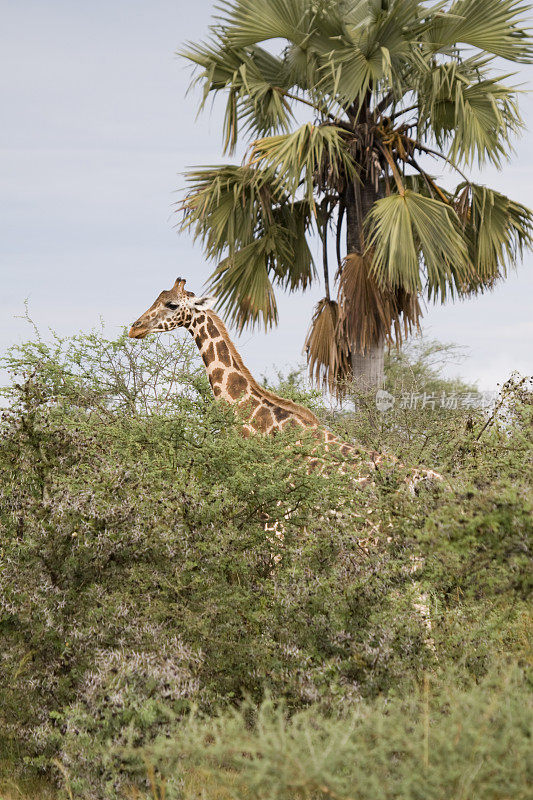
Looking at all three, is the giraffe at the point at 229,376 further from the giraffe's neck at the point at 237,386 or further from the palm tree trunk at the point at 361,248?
the palm tree trunk at the point at 361,248

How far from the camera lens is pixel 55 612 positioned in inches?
154

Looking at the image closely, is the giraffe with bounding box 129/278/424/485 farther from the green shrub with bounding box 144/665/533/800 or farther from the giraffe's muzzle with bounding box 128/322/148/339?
Result: the green shrub with bounding box 144/665/533/800

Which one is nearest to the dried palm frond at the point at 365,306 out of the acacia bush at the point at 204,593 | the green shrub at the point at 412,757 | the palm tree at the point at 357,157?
the palm tree at the point at 357,157

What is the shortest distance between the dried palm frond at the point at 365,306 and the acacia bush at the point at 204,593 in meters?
5.73

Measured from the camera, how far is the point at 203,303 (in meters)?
7.76

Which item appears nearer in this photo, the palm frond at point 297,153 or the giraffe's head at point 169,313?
the giraffe's head at point 169,313

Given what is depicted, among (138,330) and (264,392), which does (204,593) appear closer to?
(264,392)

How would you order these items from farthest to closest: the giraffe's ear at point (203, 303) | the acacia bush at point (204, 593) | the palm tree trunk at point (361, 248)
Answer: the palm tree trunk at point (361, 248) < the giraffe's ear at point (203, 303) < the acacia bush at point (204, 593)

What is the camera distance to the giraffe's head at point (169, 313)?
7809 millimetres

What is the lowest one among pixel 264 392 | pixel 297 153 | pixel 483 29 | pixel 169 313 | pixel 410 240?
pixel 264 392

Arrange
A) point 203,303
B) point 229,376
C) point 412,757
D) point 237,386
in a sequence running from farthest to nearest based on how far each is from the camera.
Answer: point 203,303 → point 229,376 → point 237,386 → point 412,757

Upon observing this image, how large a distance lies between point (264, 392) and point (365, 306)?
13.3 ft

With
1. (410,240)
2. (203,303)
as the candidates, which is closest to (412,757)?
(203,303)

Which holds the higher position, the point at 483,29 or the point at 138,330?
the point at 483,29
